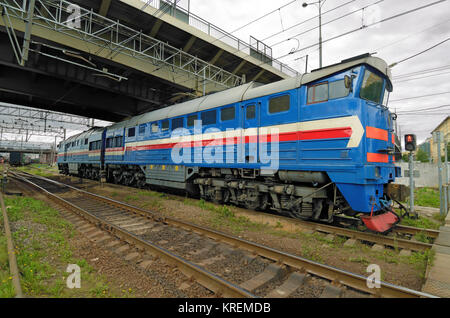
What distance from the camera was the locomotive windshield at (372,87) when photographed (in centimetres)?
616

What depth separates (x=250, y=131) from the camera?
821cm

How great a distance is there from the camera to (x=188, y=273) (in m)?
4.26

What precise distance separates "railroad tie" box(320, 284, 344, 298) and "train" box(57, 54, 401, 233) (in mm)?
2865

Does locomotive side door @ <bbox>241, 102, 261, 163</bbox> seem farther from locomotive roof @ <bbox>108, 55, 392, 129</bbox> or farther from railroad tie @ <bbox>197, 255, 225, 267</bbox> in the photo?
railroad tie @ <bbox>197, 255, 225, 267</bbox>

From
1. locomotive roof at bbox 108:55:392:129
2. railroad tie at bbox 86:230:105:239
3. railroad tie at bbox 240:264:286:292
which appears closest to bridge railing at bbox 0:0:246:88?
locomotive roof at bbox 108:55:392:129

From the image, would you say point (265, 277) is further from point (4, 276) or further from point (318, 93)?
point (318, 93)

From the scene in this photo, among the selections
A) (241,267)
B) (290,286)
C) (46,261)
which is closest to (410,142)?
(290,286)

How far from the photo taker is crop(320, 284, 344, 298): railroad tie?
352 centimetres

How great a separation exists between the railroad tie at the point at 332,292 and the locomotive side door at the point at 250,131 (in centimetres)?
478

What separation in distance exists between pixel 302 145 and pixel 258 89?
2.67m

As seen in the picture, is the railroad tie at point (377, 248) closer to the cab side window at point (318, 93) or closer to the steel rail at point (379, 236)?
the steel rail at point (379, 236)
